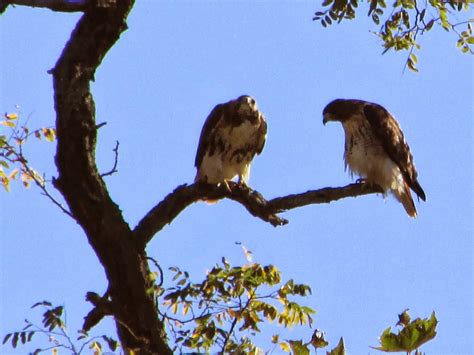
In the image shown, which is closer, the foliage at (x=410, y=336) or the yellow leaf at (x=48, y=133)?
the foliage at (x=410, y=336)

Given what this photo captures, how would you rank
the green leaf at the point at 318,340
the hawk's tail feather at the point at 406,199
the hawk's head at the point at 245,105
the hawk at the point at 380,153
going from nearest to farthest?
the green leaf at the point at 318,340 < the hawk at the point at 380,153 < the hawk's tail feather at the point at 406,199 < the hawk's head at the point at 245,105

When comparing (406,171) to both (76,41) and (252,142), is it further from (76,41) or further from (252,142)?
(76,41)

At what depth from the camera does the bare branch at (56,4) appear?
187 inches

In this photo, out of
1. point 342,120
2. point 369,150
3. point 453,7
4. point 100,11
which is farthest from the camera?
point 342,120

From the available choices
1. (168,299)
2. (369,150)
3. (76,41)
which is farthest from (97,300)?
(369,150)

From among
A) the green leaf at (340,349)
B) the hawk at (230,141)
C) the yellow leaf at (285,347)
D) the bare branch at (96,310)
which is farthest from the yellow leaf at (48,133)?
the green leaf at (340,349)

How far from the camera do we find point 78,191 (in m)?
4.90

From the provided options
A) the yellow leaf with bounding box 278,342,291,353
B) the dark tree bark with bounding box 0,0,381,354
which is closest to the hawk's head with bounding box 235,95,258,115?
the dark tree bark with bounding box 0,0,381,354

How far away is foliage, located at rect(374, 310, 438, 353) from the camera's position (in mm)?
2865

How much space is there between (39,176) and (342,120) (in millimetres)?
2911

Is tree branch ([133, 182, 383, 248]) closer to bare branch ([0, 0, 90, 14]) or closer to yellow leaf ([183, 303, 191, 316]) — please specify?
yellow leaf ([183, 303, 191, 316])

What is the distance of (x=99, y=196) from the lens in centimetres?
494

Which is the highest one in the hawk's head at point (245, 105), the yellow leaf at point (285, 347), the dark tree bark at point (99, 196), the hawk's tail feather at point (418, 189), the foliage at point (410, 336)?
the hawk's head at point (245, 105)

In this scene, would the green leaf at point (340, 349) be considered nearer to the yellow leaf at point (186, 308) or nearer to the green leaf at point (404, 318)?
the green leaf at point (404, 318)
